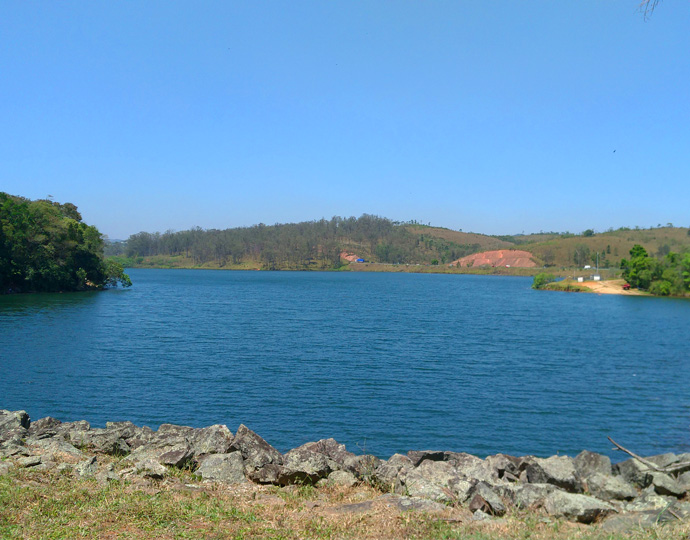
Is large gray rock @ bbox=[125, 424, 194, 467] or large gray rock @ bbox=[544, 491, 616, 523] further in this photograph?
large gray rock @ bbox=[125, 424, 194, 467]

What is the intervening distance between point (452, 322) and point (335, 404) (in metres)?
33.3

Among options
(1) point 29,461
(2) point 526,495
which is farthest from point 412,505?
(1) point 29,461

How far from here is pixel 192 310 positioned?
2530 inches

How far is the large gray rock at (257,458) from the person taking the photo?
11.1m

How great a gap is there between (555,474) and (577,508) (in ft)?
7.94

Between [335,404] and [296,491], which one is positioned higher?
[296,491]

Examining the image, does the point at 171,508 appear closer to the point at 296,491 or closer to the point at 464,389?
the point at 296,491

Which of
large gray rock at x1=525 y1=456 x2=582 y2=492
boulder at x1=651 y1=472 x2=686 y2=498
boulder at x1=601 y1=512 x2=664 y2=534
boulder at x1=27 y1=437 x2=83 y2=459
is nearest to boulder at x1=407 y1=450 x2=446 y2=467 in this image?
large gray rock at x1=525 y1=456 x2=582 y2=492

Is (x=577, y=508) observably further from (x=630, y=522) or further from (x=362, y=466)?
(x=362, y=466)

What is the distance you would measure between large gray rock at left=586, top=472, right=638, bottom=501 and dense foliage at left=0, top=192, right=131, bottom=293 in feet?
278

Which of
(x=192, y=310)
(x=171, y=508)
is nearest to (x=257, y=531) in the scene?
(x=171, y=508)

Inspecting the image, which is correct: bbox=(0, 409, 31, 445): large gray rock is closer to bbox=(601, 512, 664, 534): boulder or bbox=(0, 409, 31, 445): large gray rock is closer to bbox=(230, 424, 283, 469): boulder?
bbox=(230, 424, 283, 469): boulder

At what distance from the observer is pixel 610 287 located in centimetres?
11050

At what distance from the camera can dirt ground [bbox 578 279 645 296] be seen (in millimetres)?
106750
